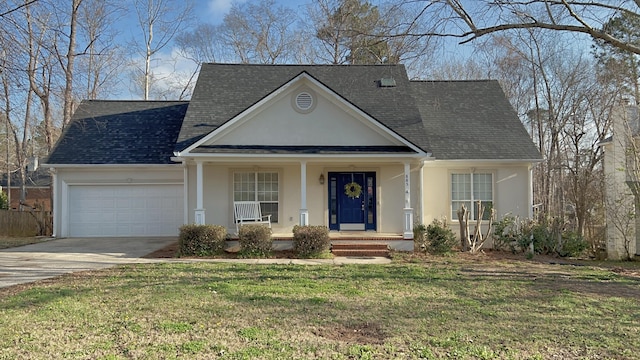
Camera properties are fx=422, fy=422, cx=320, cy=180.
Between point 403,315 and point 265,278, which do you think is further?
point 265,278

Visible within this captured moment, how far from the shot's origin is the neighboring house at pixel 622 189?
11883mm

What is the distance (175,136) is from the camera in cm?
1595

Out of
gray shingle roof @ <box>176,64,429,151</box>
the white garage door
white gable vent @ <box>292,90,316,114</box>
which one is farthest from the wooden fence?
white gable vent @ <box>292,90,316,114</box>

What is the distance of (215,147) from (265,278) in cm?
518

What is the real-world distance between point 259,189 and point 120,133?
638cm

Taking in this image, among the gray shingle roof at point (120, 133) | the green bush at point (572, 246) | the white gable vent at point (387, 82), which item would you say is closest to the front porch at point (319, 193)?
the gray shingle roof at point (120, 133)

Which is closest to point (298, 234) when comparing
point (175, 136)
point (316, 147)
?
point (316, 147)

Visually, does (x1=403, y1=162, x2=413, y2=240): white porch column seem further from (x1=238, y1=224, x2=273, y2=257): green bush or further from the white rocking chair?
the white rocking chair

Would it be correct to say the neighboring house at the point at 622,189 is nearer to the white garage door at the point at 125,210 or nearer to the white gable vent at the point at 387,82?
the white gable vent at the point at 387,82

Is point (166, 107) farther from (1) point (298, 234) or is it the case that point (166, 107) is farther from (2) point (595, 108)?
(2) point (595, 108)

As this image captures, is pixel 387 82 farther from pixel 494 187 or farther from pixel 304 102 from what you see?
pixel 494 187

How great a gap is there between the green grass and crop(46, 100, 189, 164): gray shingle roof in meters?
7.27

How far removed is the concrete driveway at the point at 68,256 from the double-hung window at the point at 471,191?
945cm

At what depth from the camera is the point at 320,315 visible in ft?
18.9
